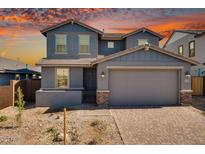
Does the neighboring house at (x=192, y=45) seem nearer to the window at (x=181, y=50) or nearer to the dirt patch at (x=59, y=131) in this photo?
the window at (x=181, y=50)

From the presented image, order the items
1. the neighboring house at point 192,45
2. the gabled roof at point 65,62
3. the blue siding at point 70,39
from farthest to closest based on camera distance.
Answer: the neighboring house at point 192,45 < the blue siding at point 70,39 < the gabled roof at point 65,62

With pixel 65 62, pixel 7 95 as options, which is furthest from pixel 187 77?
pixel 7 95

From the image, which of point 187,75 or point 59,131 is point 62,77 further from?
point 187,75

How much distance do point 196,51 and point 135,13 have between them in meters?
7.39

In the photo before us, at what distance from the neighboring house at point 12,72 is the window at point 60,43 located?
7.90 meters

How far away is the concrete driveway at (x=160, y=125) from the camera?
20.8 feet

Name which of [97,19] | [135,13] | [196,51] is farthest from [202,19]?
[97,19]

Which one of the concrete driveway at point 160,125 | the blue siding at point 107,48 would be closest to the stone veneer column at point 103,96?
the concrete driveway at point 160,125

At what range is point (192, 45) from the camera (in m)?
19.4

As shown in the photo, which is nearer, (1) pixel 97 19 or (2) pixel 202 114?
(2) pixel 202 114

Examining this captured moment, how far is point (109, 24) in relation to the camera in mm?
18578

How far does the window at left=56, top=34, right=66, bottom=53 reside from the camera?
1480 centimetres

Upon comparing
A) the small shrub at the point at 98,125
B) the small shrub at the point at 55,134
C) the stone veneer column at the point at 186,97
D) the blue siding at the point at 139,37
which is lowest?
the small shrub at the point at 55,134
